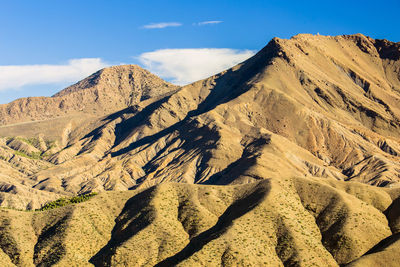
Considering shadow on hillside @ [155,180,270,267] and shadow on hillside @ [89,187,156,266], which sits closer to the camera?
shadow on hillside @ [155,180,270,267]

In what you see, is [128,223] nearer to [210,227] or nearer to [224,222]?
[210,227]

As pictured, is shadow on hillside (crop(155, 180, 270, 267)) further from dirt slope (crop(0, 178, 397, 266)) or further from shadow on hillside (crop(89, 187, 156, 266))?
shadow on hillside (crop(89, 187, 156, 266))

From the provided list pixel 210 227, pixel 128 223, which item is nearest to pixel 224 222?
pixel 210 227

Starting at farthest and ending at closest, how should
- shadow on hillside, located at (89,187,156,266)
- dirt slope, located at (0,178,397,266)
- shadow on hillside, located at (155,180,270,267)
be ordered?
shadow on hillside, located at (89,187,156,266)
shadow on hillside, located at (155,180,270,267)
dirt slope, located at (0,178,397,266)

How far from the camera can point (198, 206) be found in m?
147

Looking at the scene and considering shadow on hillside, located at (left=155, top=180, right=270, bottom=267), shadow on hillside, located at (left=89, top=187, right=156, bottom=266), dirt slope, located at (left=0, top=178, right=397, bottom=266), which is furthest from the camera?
shadow on hillside, located at (left=89, top=187, right=156, bottom=266)

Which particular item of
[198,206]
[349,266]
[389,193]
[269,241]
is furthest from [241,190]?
[349,266]

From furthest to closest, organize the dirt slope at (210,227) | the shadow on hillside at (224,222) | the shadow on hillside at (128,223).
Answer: the shadow on hillside at (128,223) < the shadow on hillside at (224,222) < the dirt slope at (210,227)

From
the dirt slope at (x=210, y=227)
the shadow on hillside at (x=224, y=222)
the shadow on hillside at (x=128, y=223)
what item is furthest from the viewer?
the shadow on hillside at (x=128, y=223)

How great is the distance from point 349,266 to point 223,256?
Answer: 27742mm

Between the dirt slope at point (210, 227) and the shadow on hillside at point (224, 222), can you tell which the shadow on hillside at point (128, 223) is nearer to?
the dirt slope at point (210, 227)

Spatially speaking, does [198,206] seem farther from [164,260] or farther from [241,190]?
[164,260]

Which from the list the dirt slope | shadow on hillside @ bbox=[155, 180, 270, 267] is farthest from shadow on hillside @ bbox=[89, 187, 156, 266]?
shadow on hillside @ bbox=[155, 180, 270, 267]

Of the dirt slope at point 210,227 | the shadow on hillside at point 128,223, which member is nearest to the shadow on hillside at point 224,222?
the dirt slope at point 210,227
